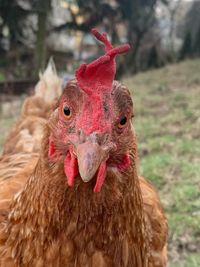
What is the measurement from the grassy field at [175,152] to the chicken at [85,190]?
180cm

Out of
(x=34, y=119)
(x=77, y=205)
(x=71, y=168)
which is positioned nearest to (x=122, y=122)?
(x=71, y=168)

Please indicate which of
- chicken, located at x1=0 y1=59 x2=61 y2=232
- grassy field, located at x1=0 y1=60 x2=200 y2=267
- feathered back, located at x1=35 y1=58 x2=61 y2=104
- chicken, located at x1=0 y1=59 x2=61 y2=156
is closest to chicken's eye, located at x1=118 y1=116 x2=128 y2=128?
chicken, located at x1=0 y1=59 x2=61 y2=232

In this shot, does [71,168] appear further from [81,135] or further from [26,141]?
[26,141]

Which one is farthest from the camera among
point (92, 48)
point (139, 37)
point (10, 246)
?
point (92, 48)

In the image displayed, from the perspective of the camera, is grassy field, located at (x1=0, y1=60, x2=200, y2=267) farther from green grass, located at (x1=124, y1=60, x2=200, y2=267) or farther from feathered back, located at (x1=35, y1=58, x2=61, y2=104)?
feathered back, located at (x1=35, y1=58, x2=61, y2=104)

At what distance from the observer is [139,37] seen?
15.2 m

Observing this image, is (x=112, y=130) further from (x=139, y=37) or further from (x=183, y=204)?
(x=139, y=37)

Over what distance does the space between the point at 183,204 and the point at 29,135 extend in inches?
65.8

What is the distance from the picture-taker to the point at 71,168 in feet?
5.41

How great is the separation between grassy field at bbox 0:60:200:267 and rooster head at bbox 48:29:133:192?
2.08 m

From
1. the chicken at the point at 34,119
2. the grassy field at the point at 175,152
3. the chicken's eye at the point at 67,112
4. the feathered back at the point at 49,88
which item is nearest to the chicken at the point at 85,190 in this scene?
the chicken's eye at the point at 67,112

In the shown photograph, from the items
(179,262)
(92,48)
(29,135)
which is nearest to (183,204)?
(179,262)

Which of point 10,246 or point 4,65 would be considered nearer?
point 10,246

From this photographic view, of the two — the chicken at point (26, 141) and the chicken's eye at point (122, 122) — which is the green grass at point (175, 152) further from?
the chicken's eye at point (122, 122)
